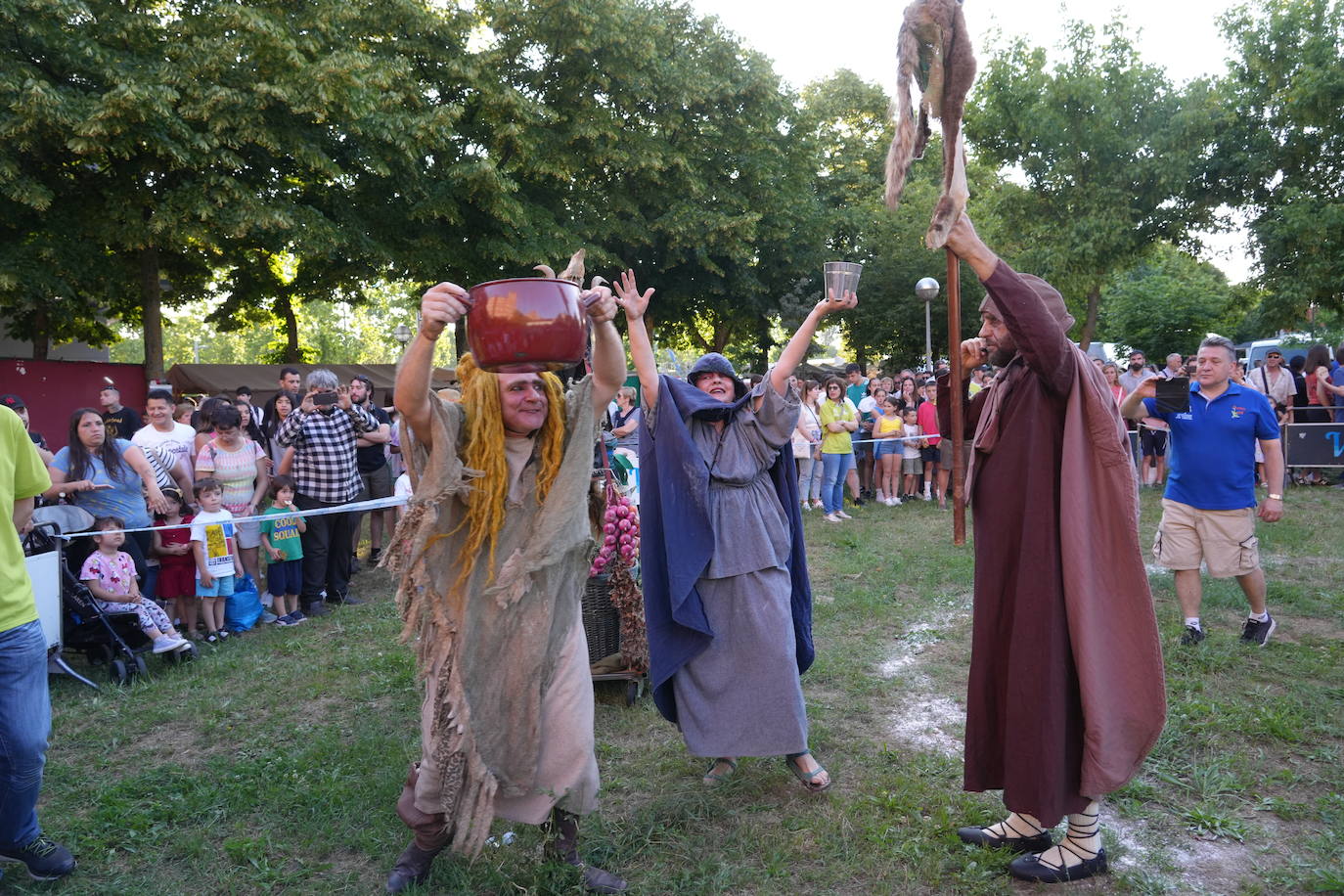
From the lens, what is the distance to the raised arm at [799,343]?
3744 mm

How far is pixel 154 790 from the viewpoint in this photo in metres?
4.16

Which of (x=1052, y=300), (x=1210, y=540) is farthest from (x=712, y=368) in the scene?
(x=1210, y=540)

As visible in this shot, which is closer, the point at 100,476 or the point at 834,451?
the point at 100,476

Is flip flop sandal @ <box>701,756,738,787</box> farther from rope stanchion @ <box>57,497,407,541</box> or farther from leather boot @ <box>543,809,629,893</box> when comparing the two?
rope stanchion @ <box>57,497,407,541</box>

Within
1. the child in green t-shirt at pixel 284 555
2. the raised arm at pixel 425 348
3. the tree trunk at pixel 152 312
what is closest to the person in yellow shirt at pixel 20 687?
the raised arm at pixel 425 348

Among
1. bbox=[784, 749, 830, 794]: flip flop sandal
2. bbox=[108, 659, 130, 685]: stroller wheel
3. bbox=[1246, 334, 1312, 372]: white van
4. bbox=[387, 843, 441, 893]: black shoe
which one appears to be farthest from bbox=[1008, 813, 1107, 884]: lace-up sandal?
bbox=[1246, 334, 1312, 372]: white van

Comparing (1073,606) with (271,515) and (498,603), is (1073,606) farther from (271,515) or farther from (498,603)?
(271,515)

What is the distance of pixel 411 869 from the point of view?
10.7 ft

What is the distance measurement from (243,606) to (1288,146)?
23344 millimetres

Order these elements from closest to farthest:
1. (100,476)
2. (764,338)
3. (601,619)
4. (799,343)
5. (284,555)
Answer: (799,343), (601,619), (100,476), (284,555), (764,338)

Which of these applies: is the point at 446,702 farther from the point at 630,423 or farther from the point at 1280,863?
the point at 630,423

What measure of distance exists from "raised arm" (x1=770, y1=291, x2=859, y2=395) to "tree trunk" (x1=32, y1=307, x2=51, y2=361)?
19.5 m

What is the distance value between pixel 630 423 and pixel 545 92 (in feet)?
37.1

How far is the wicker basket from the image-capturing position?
5.33 metres
